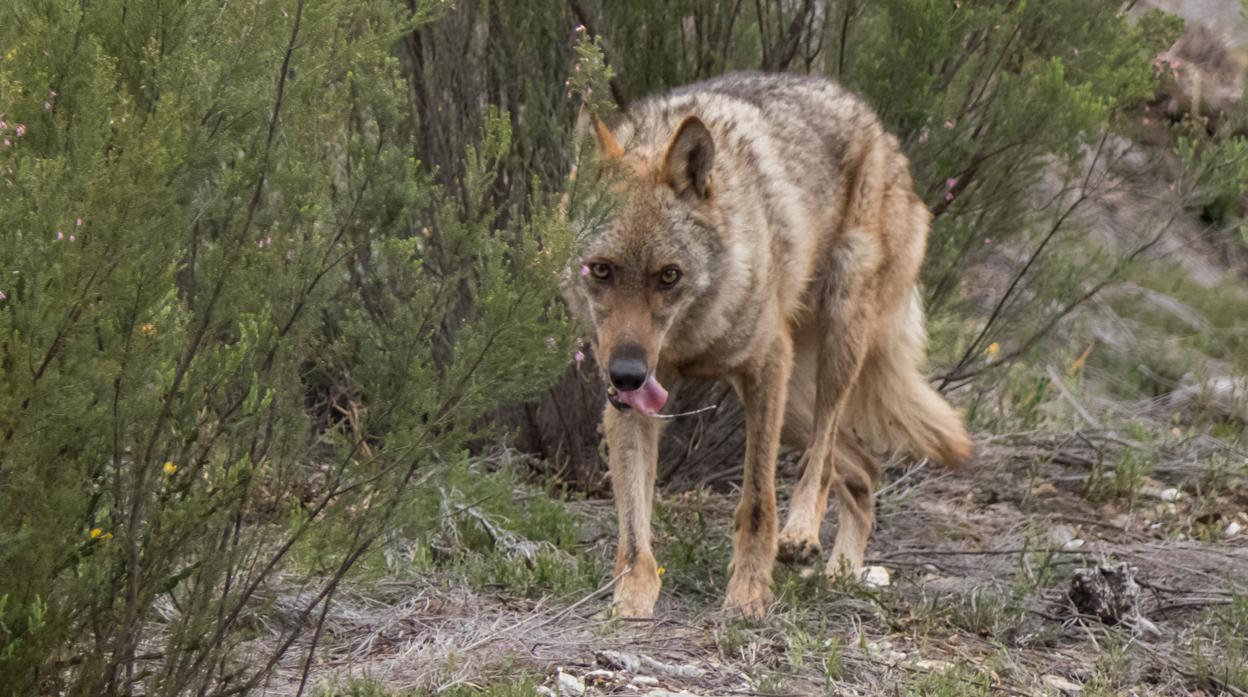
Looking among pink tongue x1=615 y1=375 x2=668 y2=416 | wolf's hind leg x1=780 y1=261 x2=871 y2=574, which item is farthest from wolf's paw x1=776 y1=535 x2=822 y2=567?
pink tongue x1=615 y1=375 x2=668 y2=416

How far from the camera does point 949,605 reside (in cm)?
539

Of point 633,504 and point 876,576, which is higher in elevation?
point 633,504

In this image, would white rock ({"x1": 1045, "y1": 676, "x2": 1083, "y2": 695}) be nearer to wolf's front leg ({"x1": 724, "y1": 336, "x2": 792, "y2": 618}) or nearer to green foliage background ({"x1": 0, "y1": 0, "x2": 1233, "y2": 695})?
Result: wolf's front leg ({"x1": 724, "y1": 336, "x2": 792, "y2": 618})

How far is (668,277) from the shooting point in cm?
526

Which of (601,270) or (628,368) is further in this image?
(601,270)

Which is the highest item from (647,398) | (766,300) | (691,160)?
(691,160)

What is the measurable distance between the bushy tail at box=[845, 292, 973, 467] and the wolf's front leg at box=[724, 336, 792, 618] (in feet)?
3.36

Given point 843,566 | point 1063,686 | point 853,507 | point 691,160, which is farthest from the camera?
point 853,507

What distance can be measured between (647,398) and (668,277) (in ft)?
1.50

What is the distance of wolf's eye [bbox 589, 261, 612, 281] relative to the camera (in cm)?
520

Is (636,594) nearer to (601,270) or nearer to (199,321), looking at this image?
(601,270)

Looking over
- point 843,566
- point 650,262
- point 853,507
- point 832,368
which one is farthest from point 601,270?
point 853,507

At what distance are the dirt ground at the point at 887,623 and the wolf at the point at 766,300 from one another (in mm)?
266

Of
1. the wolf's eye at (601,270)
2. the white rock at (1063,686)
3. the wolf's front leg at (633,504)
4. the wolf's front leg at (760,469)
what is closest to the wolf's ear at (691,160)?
the wolf's eye at (601,270)
